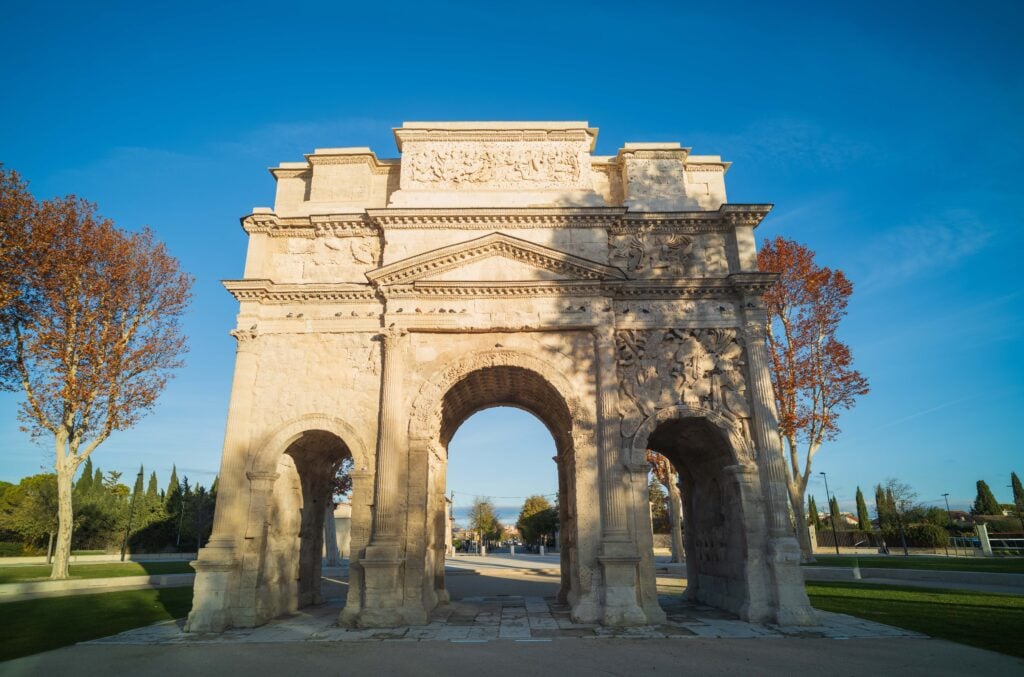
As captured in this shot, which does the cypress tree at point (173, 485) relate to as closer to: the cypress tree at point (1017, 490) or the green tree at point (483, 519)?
the green tree at point (483, 519)

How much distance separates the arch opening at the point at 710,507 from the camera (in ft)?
46.3

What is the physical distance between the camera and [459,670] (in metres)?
8.60

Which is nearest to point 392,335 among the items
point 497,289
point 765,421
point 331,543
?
point 497,289

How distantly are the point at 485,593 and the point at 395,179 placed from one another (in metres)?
14.1

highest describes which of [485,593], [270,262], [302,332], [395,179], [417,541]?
[395,179]

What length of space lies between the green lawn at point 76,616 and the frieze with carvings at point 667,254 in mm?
15065

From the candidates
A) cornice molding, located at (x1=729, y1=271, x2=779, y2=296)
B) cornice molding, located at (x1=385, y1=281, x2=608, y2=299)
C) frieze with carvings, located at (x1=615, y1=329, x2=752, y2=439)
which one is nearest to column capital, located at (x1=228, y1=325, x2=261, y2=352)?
cornice molding, located at (x1=385, y1=281, x2=608, y2=299)

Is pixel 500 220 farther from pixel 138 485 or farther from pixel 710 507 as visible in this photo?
pixel 138 485

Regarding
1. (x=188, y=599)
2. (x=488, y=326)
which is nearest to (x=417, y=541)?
(x=488, y=326)

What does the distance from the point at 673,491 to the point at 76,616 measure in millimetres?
24249

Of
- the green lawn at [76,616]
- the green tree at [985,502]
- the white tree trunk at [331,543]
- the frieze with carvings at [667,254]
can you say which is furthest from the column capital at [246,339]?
the green tree at [985,502]

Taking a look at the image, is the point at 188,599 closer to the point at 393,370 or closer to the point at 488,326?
the point at 393,370

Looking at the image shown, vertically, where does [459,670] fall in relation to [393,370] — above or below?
below

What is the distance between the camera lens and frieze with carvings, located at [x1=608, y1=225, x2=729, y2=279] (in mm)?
15820
